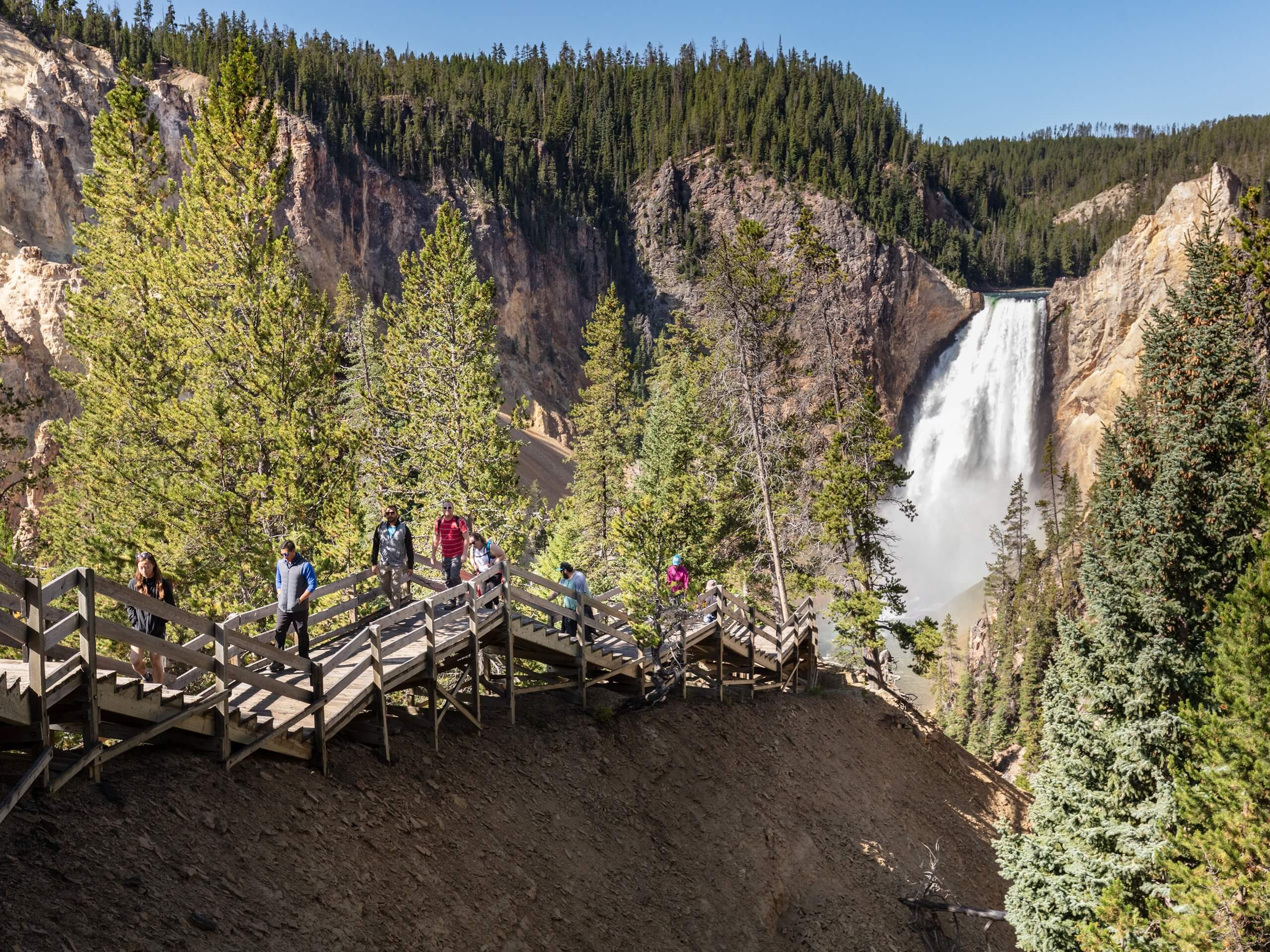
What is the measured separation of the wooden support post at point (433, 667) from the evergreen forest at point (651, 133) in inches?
3252

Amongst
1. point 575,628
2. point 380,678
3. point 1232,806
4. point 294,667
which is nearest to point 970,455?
point 1232,806

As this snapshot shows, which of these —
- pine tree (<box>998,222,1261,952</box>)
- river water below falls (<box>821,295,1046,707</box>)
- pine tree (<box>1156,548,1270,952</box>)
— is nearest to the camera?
pine tree (<box>1156,548,1270,952</box>)

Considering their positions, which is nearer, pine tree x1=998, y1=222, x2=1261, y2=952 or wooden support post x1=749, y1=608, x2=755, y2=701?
pine tree x1=998, y1=222, x2=1261, y2=952

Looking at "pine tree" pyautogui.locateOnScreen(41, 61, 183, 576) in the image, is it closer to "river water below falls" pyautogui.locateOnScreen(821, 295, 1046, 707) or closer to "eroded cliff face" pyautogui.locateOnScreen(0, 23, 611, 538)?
"eroded cliff face" pyautogui.locateOnScreen(0, 23, 611, 538)

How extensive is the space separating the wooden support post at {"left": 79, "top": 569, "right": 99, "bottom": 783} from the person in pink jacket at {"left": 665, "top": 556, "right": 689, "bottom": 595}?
10224 mm

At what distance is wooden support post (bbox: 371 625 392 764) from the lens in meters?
10.3

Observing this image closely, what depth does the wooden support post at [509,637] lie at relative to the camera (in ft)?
41.5

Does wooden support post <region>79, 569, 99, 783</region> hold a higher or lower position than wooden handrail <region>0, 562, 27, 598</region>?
lower

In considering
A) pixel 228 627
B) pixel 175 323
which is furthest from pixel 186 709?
pixel 175 323

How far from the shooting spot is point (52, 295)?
127 ft

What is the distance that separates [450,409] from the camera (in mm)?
20703

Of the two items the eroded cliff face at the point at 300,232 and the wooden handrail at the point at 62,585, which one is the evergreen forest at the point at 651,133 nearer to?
the eroded cliff face at the point at 300,232

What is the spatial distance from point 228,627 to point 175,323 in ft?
26.8

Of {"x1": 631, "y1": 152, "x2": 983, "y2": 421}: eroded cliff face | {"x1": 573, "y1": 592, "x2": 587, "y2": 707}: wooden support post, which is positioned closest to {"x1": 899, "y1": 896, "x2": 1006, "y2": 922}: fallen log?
{"x1": 573, "y1": 592, "x2": 587, "y2": 707}: wooden support post
